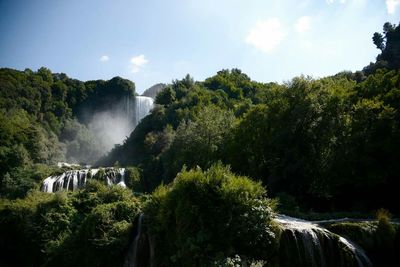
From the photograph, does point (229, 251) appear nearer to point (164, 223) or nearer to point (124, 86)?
point (164, 223)

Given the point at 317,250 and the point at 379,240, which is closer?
the point at 317,250

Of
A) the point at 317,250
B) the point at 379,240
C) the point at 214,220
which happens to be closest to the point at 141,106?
the point at 214,220

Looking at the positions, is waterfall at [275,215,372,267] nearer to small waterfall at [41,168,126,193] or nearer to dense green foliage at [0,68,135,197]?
small waterfall at [41,168,126,193]

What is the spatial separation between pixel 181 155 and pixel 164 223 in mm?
22158

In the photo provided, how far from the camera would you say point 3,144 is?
58531mm

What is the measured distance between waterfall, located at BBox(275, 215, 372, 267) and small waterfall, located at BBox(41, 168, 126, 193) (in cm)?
3104

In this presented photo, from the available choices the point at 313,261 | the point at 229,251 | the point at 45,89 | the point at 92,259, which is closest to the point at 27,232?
the point at 92,259

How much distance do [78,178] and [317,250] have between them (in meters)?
35.9

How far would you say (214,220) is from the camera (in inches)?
541

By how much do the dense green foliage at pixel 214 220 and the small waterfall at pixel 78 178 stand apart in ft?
95.3

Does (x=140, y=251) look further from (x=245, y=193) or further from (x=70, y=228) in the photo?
(x=70, y=228)

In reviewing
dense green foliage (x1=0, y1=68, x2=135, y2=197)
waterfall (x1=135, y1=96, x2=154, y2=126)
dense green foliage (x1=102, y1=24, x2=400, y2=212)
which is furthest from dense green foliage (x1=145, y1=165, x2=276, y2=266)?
waterfall (x1=135, y1=96, x2=154, y2=126)

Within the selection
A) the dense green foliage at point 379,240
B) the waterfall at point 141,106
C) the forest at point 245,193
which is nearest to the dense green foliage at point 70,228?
the forest at point 245,193

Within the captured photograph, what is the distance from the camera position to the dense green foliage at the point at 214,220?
1319cm
